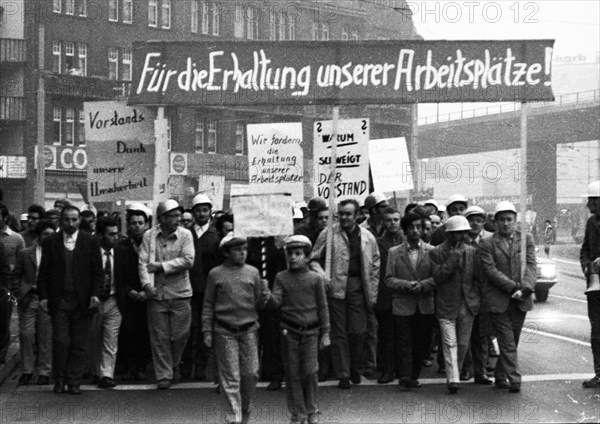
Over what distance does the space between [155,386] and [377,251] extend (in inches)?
111

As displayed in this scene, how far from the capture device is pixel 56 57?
155 ft

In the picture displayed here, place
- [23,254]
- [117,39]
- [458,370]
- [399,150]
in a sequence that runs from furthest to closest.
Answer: [117,39]
[399,150]
[23,254]
[458,370]

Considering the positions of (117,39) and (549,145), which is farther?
(549,145)

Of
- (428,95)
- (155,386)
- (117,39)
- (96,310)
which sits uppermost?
(117,39)

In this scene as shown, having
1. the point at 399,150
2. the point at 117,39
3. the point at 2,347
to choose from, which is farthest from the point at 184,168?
the point at 2,347

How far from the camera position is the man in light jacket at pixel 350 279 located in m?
12.3

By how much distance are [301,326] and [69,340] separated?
304 centimetres

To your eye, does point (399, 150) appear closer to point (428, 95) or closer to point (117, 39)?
point (428, 95)

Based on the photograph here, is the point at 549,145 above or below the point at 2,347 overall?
above

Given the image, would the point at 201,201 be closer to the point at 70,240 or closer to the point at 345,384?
the point at 70,240

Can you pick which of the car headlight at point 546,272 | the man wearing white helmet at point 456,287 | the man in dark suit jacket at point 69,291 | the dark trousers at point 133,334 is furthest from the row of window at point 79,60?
the man wearing white helmet at point 456,287

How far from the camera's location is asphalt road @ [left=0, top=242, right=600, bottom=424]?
10.5 m

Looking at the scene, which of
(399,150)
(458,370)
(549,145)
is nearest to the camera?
(458,370)

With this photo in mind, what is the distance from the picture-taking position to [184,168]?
51844 mm
